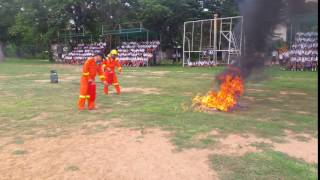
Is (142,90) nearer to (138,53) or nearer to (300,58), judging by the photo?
(300,58)

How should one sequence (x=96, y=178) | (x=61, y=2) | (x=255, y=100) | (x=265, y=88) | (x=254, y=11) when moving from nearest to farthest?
(x=96, y=178) < (x=254, y=11) < (x=255, y=100) < (x=265, y=88) < (x=61, y=2)

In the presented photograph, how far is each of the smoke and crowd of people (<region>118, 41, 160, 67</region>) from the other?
23.6 meters

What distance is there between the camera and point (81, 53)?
40688mm

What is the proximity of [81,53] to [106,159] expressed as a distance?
35.5m

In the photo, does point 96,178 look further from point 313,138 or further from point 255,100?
point 255,100

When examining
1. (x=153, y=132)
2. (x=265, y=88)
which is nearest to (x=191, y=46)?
(x=265, y=88)

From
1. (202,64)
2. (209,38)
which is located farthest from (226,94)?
(202,64)

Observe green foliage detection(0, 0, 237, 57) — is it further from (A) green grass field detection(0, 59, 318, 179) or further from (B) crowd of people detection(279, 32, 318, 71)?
(A) green grass field detection(0, 59, 318, 179)

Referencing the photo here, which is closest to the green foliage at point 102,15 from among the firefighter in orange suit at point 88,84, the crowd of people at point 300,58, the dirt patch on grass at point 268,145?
the crowd of people at point 300,58

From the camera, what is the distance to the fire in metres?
10.4

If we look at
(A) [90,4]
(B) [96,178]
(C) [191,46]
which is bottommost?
(B) [96,178]

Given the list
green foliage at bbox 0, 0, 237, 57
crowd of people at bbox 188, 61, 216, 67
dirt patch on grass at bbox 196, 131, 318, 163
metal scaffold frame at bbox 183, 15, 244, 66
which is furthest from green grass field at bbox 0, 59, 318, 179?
green foliage at bbox 0, 0, 237, 57

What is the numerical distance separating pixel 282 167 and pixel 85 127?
14.0 feet

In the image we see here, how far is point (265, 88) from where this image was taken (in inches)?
620
